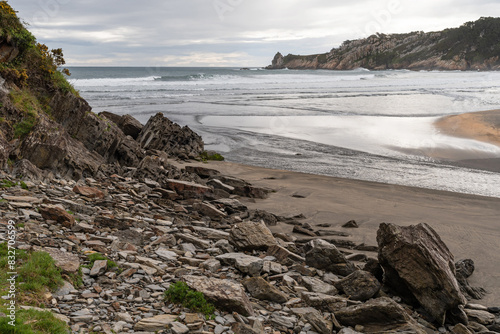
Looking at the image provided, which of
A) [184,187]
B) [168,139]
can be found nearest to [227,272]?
[184,187]

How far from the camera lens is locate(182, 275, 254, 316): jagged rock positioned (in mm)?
4848

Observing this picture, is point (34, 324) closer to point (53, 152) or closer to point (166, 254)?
point (166, 254)

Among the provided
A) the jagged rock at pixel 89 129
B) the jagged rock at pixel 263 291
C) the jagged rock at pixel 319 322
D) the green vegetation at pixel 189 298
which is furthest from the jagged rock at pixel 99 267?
the jagged rock at pixel 89 129

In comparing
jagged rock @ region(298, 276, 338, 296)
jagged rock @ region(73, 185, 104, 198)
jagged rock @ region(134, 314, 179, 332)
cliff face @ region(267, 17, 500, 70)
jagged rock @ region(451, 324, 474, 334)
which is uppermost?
cliff face @ region(267, 17, 500, 70)

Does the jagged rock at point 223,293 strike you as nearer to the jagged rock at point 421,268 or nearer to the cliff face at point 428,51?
the jagged rock at point 421,268

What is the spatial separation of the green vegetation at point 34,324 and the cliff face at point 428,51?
5247 inches

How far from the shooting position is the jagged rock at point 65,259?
4.91 metres

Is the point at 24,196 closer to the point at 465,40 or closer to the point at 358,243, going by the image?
the point at 358,243

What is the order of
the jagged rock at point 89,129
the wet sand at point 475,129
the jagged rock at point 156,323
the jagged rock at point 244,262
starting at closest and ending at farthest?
the jagged rock at point 156,323, the jagged rock at point 244,262, the jagged rock at point 89,129, the wet sand at point 475,129

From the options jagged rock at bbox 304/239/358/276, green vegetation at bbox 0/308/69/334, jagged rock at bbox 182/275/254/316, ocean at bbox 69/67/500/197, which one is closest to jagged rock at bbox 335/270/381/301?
jagged rock at bbox 304/239/358/276

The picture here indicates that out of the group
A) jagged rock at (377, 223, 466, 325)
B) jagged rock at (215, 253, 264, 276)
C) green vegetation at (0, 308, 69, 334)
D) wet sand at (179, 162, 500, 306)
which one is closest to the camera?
green vegetation at (0, 308, 69, 334)

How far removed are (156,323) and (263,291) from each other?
1.64 metres

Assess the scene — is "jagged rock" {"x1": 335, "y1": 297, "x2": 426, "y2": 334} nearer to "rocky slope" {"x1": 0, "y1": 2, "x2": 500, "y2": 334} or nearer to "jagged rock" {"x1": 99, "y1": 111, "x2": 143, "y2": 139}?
"rocky slope" {"x1": 0, "y1": 2, "x2": 500, "y2": 334}

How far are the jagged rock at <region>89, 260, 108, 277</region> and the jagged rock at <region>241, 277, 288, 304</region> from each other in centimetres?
185
